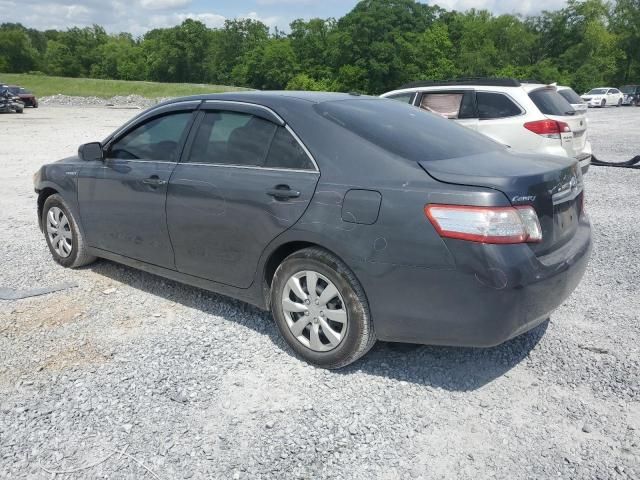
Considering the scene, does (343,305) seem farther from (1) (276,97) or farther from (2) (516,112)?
(2) (516,112)

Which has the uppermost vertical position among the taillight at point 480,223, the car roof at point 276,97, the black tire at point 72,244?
the car roof at point 276,97

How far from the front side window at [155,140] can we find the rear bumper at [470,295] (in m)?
2.00

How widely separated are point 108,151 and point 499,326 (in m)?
3.54

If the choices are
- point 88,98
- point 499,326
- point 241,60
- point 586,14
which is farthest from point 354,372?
point 241,60

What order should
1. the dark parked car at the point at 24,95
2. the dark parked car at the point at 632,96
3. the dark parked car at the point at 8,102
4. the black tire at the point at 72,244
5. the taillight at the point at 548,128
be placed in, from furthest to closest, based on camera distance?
the dark parked car at the point at 632,96 → the dark parked car at the point at 24,95 → the dark parked car at the point at 8,102 → the taillight at the point at 548,128 → the black tire at the point at 72,244

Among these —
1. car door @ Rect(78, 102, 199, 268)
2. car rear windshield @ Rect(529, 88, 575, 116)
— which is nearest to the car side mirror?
car door @ Rect(78, 102, 199, 268)

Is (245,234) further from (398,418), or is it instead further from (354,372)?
(398,418)

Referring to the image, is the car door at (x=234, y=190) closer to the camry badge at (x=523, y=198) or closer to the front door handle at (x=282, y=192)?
the front door handle at (x=282, y=192)

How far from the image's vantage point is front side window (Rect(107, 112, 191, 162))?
4434 mm

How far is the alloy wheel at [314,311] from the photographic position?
11.4 feet

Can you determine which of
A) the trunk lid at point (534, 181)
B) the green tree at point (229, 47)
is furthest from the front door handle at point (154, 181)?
the green tree at point (229, 47)

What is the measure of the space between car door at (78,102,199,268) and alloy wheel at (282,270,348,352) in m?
1.20

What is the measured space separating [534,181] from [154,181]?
2704 mm

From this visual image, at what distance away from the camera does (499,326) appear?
3.07 m
